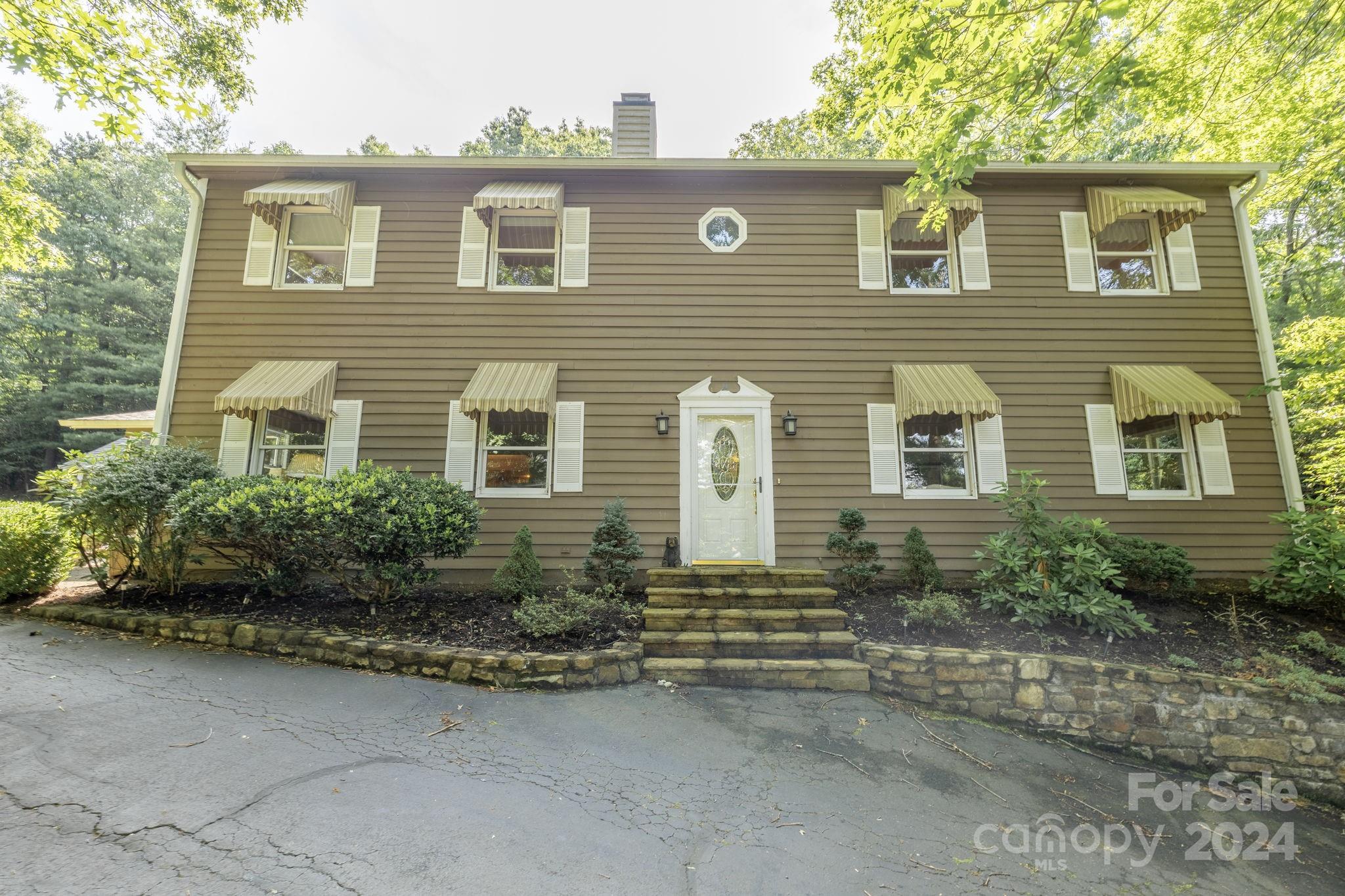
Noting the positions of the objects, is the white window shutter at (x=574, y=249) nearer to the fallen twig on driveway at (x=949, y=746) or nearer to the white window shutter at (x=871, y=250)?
the white window shutter at (x=871, y=250)

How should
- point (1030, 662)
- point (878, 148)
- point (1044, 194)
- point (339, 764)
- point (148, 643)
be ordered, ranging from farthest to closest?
point (878, 148), point (1044, 194), point (148, 643), point (1030, 662), point (339, 764)

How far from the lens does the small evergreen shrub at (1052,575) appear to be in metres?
4.65

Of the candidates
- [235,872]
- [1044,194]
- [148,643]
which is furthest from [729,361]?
[148,643]

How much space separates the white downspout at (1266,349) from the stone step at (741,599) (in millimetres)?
6150

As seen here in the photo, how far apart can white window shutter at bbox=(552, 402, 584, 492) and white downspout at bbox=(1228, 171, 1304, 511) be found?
8721 millimetres

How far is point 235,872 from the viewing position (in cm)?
200

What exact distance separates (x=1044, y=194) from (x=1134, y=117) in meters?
9.40

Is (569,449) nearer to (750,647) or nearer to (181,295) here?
(750,647)

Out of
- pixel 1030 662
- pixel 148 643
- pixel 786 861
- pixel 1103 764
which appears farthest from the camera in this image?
pixel 148 643

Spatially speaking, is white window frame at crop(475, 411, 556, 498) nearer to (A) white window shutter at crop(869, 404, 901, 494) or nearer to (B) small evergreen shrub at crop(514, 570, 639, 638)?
(B) small evergreen shrub at crop(514, 570, 639, 638)

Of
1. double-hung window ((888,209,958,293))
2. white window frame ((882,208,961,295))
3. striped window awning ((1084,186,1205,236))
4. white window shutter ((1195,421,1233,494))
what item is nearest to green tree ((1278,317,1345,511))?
white window shutter ((1195,421,1233,494))

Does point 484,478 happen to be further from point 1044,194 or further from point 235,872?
point 1044,194

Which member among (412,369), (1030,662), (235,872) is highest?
(412,369)

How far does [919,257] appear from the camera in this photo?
23.5ft
